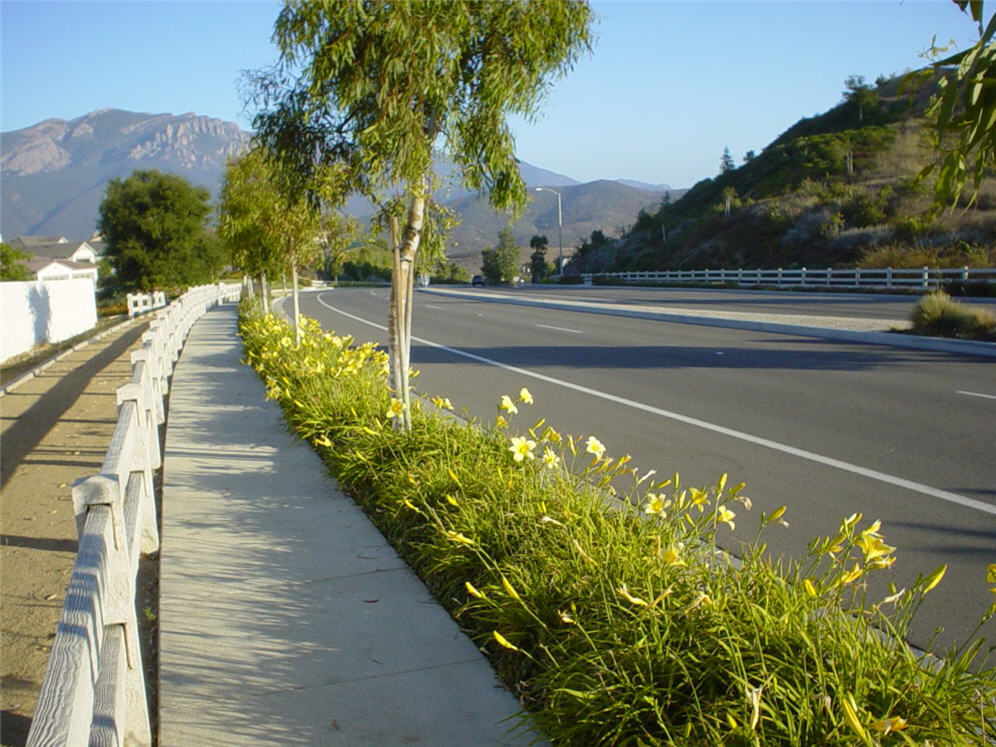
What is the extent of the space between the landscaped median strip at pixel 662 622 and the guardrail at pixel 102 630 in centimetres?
137

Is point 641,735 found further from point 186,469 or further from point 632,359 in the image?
point 632,359

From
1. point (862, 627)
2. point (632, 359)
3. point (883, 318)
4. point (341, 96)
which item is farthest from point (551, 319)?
point (862, 627)

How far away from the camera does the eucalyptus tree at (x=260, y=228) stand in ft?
47.6

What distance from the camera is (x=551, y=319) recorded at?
26.1 m

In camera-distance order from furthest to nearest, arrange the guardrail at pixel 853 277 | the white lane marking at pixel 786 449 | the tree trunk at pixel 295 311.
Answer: the guardrail at pixel 853 277
the tree trunk at pixel 295 311
the white lane marking at pixel 786 449

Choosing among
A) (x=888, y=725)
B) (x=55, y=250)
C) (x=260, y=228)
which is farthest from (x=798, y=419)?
(x=55, y=250)

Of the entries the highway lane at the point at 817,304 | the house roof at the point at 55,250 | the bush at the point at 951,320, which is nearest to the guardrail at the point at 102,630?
the bush at the point at 951,320

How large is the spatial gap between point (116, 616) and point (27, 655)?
196 centimetres

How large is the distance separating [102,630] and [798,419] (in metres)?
7.95

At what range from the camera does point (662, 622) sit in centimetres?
350

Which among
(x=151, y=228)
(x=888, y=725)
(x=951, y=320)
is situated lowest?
(x=888, y=725)

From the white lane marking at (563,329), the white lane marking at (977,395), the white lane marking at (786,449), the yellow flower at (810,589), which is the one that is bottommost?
the white lane marking at (786,449)

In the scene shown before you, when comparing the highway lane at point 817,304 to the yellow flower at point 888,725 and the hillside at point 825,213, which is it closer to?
the hillside at point 825,213

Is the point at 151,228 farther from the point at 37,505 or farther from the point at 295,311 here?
the point at 37,505
